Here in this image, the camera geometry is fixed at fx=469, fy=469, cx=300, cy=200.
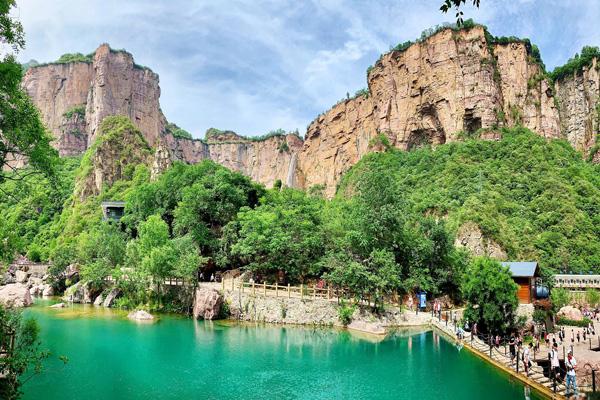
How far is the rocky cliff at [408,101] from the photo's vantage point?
73.1 meters

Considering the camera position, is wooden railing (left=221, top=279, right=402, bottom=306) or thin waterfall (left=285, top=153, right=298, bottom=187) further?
thin waterfall (left=285, top=153, right=298, bottom=187)

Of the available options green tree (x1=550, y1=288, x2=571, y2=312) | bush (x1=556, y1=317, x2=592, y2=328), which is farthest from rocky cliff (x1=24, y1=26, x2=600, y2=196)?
bush (x1=556, y1=317, x2=592, y2=328)

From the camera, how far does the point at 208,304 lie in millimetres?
35812

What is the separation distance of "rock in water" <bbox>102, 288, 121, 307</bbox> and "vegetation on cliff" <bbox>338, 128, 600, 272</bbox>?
26.2 m

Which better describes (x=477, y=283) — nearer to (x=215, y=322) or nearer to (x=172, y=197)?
(x=215, y=322)

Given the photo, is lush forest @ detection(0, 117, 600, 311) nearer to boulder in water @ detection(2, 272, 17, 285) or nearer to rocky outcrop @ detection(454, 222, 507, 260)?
rocky outcrop @ detection(454, 222, 507, 260)

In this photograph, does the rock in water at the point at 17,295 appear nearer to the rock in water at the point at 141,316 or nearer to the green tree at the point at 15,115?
the rock in water at the point at 141,316

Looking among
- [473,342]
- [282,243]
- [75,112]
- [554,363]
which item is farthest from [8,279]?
[75,112]

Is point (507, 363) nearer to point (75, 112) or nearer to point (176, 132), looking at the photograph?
point (75, 112)

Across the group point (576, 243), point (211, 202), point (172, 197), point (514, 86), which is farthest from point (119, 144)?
point (576, 243)

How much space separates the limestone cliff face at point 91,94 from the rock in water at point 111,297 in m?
Answer: 83.5

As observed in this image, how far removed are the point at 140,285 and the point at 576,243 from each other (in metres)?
41.5

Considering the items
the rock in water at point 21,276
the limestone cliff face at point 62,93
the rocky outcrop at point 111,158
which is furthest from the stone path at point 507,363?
the limestone cliff face at point 62,93

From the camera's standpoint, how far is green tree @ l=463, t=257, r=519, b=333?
26453 mm
